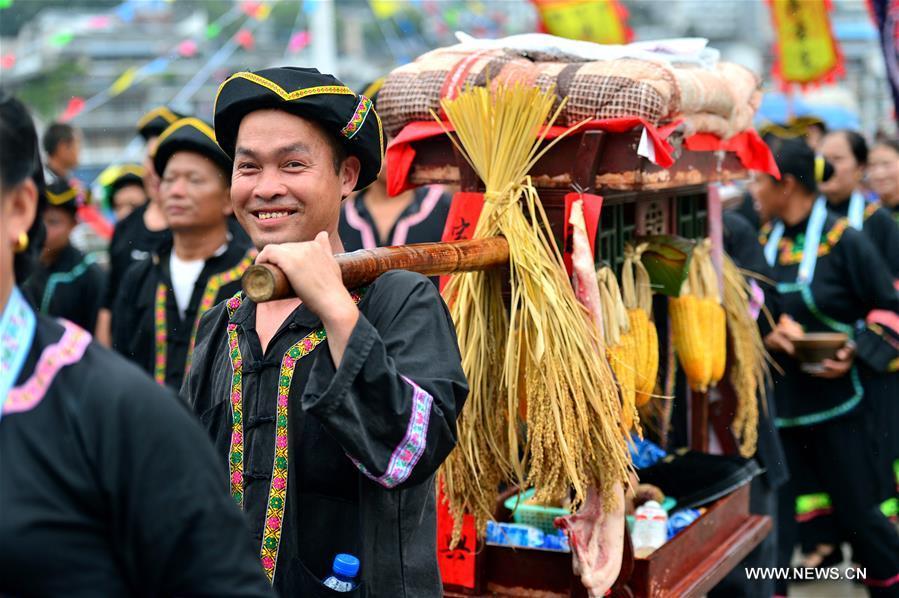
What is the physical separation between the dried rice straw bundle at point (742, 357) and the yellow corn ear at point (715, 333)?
5.3 inches

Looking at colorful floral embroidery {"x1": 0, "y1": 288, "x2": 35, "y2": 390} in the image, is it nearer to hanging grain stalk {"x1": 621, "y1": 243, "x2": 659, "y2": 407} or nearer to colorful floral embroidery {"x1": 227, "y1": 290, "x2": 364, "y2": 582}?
colorful floral embroidery {"x1": 227, "y1": 290, "x2": 364, "y2": 582}

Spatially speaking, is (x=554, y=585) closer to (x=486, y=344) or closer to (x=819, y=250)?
(x=486, y=344)

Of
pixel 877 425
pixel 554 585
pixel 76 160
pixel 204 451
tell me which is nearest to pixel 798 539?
pixel 877 425

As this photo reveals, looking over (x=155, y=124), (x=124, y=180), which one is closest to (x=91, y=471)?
(x=155, y=124)

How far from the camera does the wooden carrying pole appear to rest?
5.69 feet

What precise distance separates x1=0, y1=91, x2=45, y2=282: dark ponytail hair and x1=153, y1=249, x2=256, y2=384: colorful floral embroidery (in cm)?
252

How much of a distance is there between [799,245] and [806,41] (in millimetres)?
4535

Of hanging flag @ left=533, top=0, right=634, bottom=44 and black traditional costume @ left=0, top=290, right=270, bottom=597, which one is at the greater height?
hanging flag @ left=533, top=0, right=634, bottom=44

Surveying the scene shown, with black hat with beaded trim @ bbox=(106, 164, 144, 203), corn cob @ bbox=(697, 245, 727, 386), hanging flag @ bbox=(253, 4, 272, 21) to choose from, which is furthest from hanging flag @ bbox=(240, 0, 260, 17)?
corn cob @ bbox=(697, 245, 727, 386)

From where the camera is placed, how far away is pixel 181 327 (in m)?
4.06

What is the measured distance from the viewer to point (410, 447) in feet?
6.06

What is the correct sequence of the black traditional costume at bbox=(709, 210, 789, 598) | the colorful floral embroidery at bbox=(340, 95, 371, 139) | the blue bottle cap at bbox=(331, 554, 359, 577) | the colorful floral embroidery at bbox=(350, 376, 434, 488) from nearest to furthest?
the colorful floral embroidery at bbox=(350, 376, 434, 488) < the blue bottle cap at bbox=(331, 554, 359, 577) < the colorful floral embroidery at bbox=(340, 95, 371, 139) < the black traditional costume at bbox=(709, 210, 789, 598)

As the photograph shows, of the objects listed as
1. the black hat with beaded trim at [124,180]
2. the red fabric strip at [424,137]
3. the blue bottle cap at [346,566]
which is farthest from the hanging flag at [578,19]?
the blue bottle cap at [346,566]

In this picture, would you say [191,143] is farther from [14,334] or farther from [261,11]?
[261,11]
